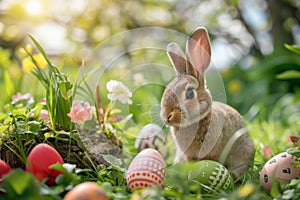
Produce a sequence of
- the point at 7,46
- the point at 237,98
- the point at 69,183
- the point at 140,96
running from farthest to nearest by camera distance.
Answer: the point at 7,46, the point at 237,98, the point at 140,96, the point at 69,183

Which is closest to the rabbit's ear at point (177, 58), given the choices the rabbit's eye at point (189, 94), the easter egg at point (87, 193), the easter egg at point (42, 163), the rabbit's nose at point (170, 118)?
the rabbit's eye at point (189, 94)

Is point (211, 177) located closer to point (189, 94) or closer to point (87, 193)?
point (189, 94)

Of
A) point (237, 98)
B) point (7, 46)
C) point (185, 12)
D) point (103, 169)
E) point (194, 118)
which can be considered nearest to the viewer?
point (103, 169)

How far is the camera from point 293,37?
6.52 meters

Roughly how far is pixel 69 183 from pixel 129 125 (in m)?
1.01

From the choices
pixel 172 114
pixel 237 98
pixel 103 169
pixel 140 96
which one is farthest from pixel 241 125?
pixel 237 98

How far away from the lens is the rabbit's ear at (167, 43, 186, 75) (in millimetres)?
2078

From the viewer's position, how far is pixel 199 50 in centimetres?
209

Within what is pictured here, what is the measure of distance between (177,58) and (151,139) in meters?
0.57

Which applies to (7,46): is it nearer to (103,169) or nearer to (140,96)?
(140,96)

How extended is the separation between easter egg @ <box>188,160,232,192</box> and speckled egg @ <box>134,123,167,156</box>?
0.53 metres

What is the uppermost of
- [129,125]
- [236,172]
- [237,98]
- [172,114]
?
[172,114]

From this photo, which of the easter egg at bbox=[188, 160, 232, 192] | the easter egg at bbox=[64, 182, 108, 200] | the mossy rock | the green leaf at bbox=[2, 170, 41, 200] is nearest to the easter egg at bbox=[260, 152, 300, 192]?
the easter egg at bbox=[188, 160, 232, 192]

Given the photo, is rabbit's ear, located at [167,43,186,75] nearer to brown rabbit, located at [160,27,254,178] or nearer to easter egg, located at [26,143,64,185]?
brown rabbit, located at [160,27,254,178]
